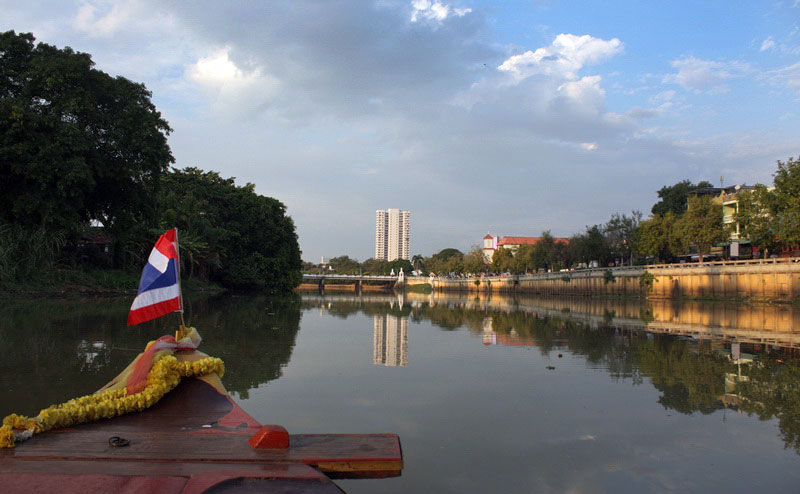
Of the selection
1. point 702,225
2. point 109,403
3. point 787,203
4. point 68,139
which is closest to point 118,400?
point 109,403

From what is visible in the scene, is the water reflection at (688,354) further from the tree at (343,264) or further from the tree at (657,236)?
the tree at (343,264)

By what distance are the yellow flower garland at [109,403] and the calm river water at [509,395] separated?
1.05 metres

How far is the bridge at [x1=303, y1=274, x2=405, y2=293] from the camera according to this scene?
91.9 metres

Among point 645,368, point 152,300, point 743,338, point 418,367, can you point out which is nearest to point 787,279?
point 743,338

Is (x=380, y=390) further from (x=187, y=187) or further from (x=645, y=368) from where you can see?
(x=187, y=187)

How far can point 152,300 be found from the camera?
5.25m

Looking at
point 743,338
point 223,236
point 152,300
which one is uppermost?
point 223,236

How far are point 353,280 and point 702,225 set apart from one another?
242 ft

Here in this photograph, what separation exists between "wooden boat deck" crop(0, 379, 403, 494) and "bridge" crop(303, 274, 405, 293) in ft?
276

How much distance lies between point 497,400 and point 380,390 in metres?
1.53

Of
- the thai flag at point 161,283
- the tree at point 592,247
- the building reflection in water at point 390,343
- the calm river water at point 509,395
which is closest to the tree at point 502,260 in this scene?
the tree at point 592,247

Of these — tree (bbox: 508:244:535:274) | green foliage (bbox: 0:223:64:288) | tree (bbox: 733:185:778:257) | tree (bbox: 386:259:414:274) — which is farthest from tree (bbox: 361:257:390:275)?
green foliage (bbox: 0:223:64:288)

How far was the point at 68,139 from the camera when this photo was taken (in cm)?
2078

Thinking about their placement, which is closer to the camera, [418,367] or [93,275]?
[418,367]
